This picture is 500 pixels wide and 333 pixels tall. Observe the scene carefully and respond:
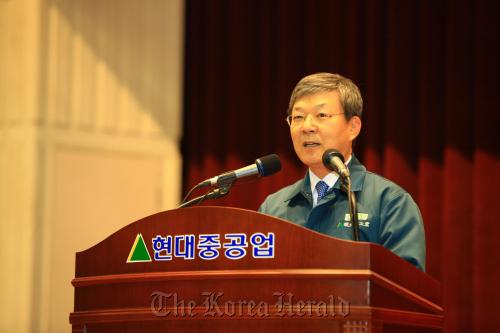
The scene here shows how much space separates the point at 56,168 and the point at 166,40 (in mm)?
1118

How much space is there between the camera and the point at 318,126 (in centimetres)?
274

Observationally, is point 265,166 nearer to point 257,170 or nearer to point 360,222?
point 257,170

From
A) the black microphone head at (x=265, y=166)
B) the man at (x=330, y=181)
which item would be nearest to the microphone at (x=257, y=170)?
the black microphone head at (x=265, y=166)

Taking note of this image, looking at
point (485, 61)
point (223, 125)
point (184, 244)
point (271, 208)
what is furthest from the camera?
point (223, 125)

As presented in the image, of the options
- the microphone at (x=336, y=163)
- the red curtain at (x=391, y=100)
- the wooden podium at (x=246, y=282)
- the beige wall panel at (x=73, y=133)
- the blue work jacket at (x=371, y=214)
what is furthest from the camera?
the beige wall panel at (x=73, y=133)

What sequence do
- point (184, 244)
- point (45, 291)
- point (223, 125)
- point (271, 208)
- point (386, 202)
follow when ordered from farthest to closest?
point (223, 125) → point (45, 291) → point (271, 208) → point (386, 202) → point (184, 244)

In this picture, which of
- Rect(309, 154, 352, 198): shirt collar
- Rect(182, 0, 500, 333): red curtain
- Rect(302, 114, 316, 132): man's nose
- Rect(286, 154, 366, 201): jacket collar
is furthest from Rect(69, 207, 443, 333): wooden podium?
Rect(182, 0, 500, 333): red curtain

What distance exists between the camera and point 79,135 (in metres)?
4.77

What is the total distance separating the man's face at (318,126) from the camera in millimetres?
2740

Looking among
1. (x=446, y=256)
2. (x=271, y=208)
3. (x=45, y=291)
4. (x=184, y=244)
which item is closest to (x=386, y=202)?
(x=271, y=208)

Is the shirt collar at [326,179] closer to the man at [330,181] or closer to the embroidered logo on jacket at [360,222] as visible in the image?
the man at [330,181]

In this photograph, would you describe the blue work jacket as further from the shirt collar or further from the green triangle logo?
the green triangle logo

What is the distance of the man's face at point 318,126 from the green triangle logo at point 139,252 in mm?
773

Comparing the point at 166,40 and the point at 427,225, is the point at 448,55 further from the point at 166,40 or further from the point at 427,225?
the point at 166,40
